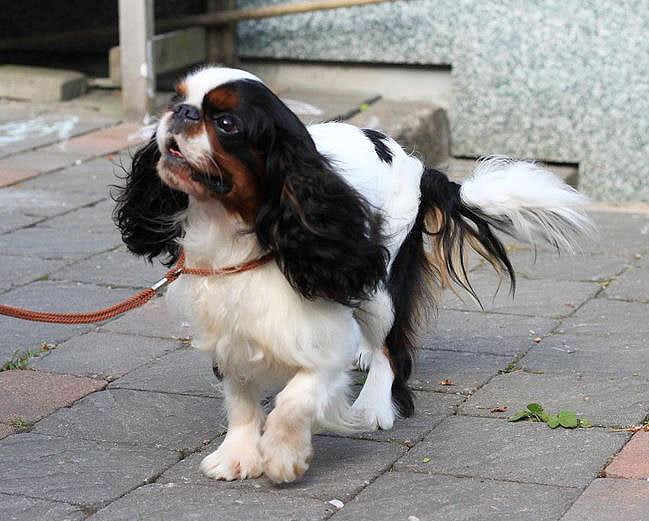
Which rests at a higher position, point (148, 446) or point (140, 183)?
point (140, 183)

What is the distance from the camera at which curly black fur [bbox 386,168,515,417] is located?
161 inches

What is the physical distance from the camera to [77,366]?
457 cm

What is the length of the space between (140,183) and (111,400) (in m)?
0.97

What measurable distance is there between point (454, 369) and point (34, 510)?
5.81 feet

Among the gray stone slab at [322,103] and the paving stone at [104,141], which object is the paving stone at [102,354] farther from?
the gray stone slab at [322,103]

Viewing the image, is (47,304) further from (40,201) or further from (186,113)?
(186,113)

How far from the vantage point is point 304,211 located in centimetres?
324

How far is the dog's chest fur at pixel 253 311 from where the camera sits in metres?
3.42

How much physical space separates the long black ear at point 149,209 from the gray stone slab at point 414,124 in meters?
3.96

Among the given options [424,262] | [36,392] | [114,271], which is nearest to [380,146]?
[424,262]

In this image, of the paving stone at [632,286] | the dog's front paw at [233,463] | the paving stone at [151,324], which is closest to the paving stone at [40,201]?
the paving stone at [151,324]

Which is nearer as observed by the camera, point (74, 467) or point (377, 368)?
point (74, 467)

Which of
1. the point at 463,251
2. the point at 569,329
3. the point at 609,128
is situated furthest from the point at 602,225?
the point at 463,251

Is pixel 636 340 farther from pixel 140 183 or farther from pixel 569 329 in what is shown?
pixel 140 183
